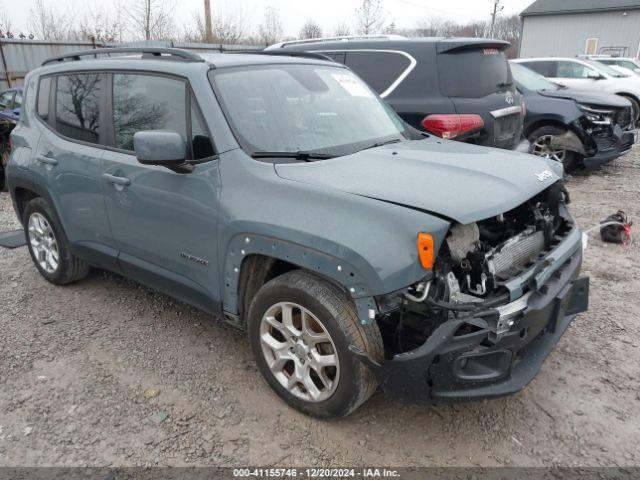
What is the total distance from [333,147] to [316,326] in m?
1.12

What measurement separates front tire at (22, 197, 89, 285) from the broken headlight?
24.5 feet

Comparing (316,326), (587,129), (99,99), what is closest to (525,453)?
(316,326)

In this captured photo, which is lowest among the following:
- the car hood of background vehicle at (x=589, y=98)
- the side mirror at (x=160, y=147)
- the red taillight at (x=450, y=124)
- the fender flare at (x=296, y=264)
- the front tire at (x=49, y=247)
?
the front tire at (x=49, y=247)

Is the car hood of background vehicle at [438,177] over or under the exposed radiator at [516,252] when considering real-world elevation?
over

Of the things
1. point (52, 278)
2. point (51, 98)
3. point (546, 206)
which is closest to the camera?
point (546, 206)

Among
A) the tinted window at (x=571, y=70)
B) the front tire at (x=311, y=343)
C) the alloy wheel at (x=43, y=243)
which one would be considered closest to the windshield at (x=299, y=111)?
the front tire at (x=311, y=343)

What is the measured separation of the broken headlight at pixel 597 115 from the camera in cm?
799

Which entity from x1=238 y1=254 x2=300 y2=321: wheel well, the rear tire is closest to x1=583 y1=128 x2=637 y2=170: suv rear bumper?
the rear tire

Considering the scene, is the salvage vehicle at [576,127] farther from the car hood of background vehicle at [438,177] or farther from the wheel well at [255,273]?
the wheel well at [255,273]

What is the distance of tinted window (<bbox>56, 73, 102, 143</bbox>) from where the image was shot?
3.72 meters

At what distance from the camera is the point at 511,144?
5.79m

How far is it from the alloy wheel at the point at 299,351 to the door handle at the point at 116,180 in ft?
4.45

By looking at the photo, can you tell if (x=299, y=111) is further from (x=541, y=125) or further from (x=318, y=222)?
(x=541, y=125)

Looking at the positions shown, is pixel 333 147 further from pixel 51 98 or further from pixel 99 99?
pixel 51 98
